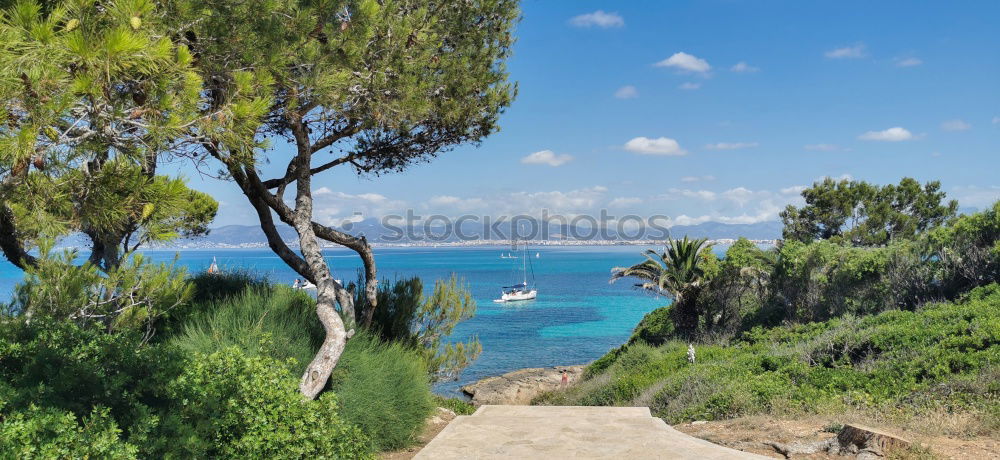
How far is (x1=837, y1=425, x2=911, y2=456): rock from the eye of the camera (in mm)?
6039

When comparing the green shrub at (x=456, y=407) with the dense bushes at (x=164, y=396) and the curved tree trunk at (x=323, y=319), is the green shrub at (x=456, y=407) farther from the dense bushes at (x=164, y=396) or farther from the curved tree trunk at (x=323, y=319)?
the dense bushes at (x=164, y=396)

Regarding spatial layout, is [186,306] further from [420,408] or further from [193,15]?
[193,15]

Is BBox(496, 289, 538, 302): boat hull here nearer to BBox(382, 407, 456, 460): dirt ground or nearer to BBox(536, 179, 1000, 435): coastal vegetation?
BBox(536, 179, 1000, 435): coastal vegetation

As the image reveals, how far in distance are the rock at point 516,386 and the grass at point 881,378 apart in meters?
12.2

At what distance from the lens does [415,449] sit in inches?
281

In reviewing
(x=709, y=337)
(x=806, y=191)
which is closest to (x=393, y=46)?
(x=709, y=337)

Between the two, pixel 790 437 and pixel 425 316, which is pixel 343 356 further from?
pixel 790 437

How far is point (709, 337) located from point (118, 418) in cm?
2193

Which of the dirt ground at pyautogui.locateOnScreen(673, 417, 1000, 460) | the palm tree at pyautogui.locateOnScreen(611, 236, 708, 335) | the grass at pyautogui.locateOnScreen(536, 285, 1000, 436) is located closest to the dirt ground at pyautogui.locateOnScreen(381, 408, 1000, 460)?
the dirt ground at pyautogui.locateOnScreen(673, 417, 1000, 460)

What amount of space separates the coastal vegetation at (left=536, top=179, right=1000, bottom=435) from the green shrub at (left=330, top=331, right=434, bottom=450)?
429 centimetres

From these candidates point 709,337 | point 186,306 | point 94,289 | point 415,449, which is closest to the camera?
point 415,449

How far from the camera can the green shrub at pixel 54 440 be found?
3.28m

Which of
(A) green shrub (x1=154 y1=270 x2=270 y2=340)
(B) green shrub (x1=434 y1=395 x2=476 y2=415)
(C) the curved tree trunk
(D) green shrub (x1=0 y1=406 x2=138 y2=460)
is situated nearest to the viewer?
(D) green shrub (x1=0 y1=406 x2=138 y2=460)

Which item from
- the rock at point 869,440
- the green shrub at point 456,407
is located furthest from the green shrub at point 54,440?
the green shrub at point 456,407
